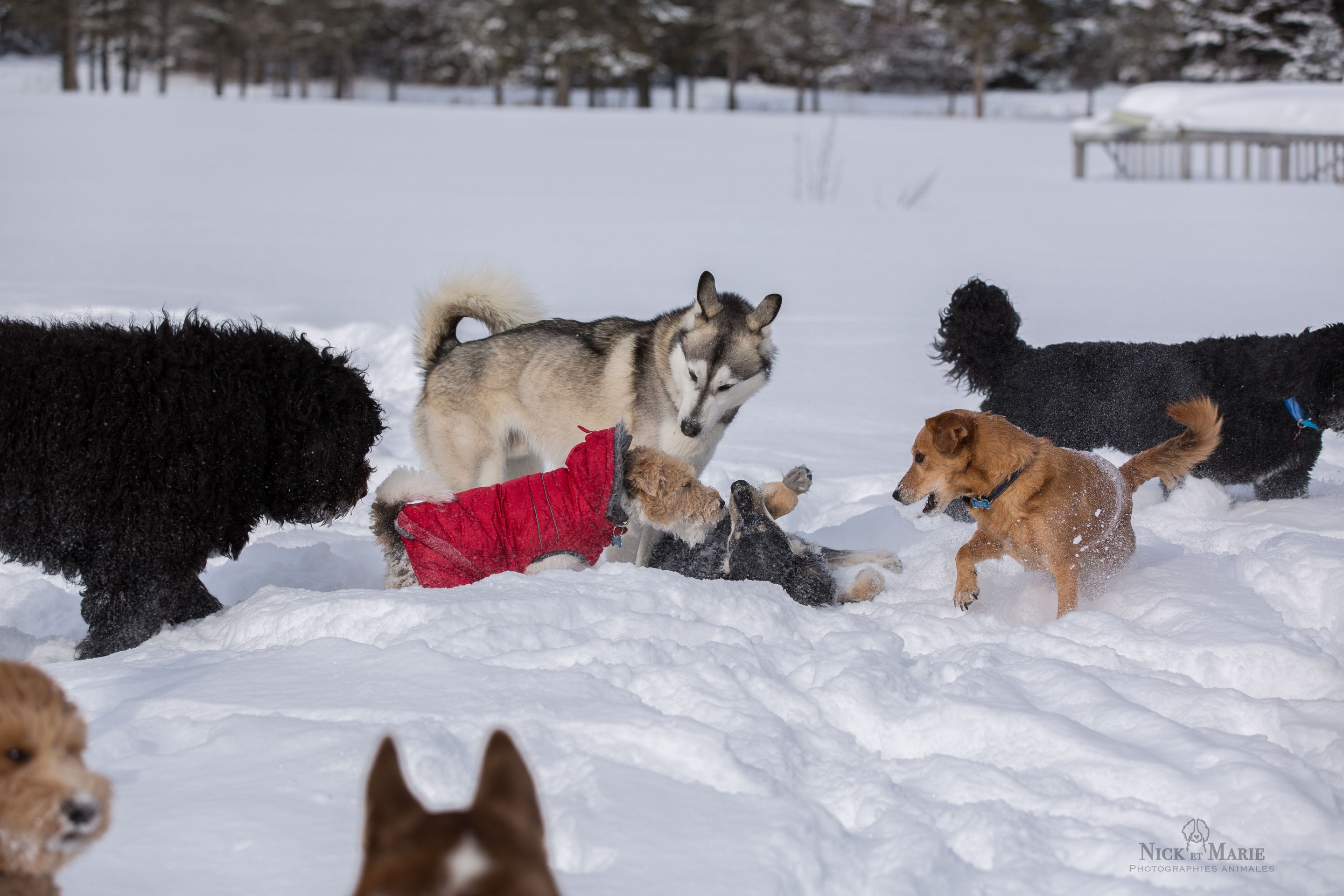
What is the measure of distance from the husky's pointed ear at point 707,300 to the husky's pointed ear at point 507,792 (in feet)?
13.7

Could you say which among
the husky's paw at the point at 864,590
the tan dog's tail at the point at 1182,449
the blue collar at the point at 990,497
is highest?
the tan dog's tail at the point at 1182,449

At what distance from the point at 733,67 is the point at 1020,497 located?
155 feet

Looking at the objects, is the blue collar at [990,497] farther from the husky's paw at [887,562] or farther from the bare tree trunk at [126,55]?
the bare tree trunk at [126,55]

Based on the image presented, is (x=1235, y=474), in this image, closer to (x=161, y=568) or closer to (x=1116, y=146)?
(x=161, y=568)

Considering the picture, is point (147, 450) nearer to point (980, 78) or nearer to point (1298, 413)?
point (1298, 413)

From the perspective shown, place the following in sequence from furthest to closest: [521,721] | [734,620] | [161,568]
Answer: [161,568]
[734,620]
[521,721]

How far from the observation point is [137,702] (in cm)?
292

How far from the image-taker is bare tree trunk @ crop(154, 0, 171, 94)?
142 feet

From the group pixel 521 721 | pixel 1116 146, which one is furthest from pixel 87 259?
pixel 1116 146

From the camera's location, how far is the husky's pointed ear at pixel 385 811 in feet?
4.36

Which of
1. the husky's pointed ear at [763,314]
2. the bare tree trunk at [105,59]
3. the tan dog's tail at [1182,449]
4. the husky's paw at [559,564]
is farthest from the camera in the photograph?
the bare tree trunk at [105,59]

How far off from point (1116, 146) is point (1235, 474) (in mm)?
18517

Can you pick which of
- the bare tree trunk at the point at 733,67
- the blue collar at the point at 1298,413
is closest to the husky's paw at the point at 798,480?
the blue collar at the point at 1298,413

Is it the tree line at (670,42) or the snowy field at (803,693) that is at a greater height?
the tree line at (670,42)
